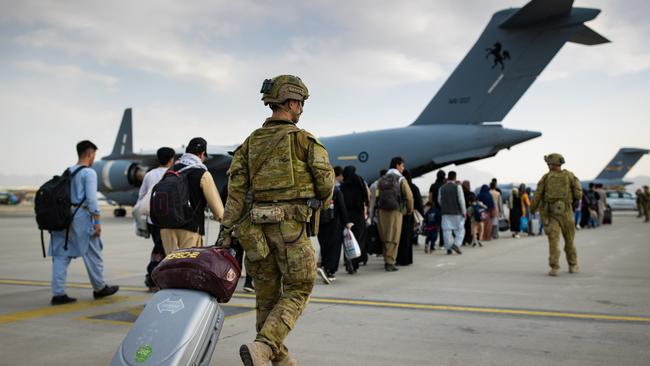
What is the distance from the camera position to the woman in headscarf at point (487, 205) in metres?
14.2

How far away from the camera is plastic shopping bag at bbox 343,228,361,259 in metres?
7.32

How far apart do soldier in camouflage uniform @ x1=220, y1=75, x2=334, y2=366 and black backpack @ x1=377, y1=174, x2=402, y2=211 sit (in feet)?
17.5

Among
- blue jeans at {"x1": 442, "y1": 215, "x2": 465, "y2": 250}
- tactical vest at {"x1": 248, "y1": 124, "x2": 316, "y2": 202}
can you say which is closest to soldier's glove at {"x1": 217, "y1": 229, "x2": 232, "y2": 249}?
tactical vest at {"x1": 248, "y1": 124, "x2": 316, "y2": 202}

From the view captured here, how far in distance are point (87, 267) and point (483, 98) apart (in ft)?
41.5

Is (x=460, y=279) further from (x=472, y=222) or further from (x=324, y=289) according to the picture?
(x=472, y=222)

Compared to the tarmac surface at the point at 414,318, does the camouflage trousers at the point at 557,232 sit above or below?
above

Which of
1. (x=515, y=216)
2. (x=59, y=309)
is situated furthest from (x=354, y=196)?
A: (x=515, y=216)

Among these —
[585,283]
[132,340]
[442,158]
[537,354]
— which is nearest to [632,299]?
[585,283]

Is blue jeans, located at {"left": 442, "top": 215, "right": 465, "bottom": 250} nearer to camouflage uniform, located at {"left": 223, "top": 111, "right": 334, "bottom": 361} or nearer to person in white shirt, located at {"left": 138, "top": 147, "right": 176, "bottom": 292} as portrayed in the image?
person in white shirt, located at {"left": 138, "top": 147, "right": 176, "bottom": 292}

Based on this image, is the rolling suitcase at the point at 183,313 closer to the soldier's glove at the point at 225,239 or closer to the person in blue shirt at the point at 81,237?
the soldier's glove at the point at 225,239

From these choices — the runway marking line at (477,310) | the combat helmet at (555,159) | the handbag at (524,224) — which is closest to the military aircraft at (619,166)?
the handbag at (524,224)

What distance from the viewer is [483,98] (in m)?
15.7

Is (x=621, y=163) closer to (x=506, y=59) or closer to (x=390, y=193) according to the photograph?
(x=506, y=59)

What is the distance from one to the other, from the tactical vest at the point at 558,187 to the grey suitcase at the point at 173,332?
250 inches
